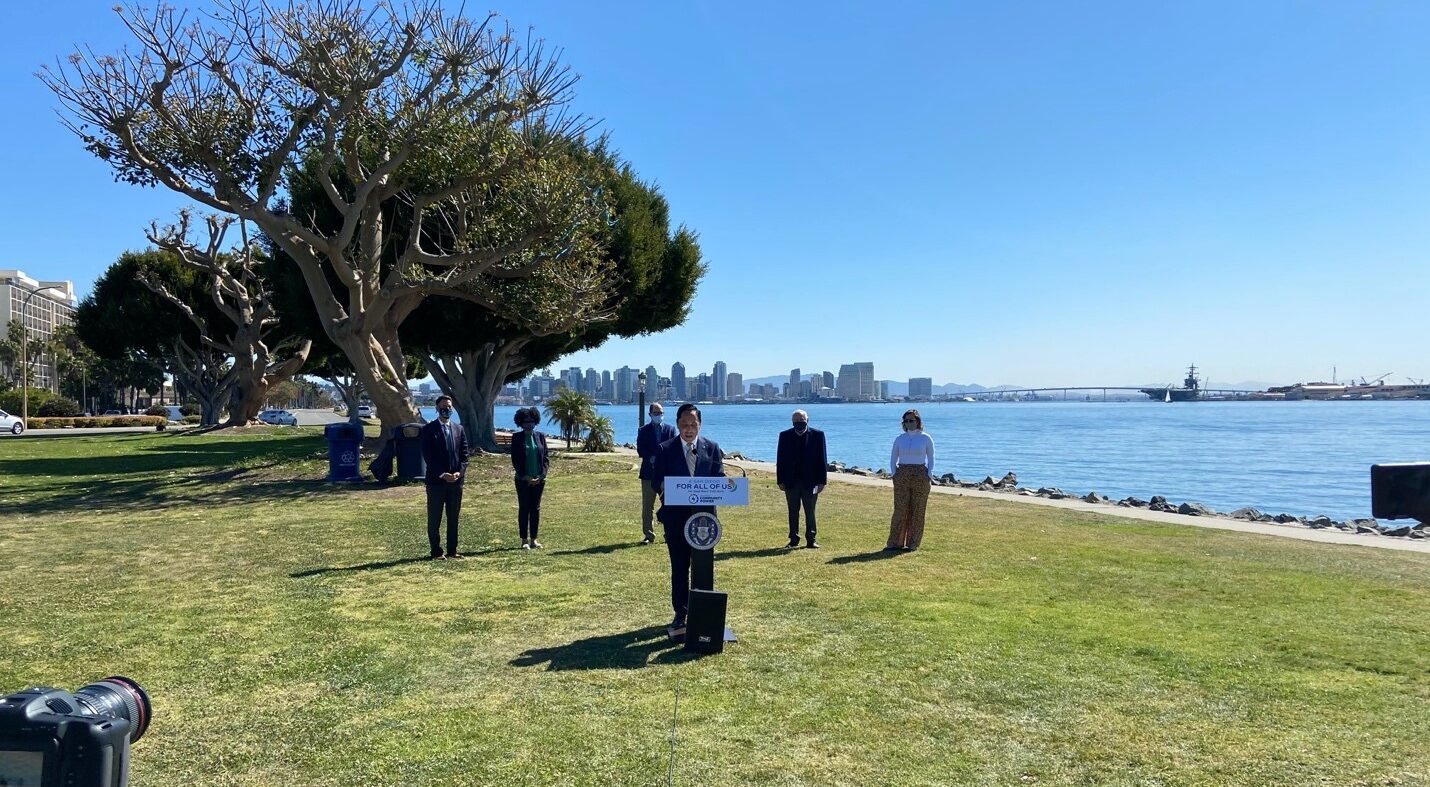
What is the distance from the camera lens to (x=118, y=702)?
244 centimetres

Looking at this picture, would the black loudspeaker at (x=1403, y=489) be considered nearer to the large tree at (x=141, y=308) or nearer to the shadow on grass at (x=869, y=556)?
the shadow on grass at (x=869, y=556)

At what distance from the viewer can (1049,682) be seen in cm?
562

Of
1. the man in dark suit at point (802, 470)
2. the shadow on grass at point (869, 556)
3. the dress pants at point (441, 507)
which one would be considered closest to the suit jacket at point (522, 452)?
the dress pants at point (441, 507)

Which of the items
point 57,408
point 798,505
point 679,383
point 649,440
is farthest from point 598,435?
point 679,383

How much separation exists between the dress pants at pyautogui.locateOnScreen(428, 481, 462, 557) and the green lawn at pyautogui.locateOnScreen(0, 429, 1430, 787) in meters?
0.33

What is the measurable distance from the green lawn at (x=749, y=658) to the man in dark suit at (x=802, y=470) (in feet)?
1.39

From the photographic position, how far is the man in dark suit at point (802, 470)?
11.1 m

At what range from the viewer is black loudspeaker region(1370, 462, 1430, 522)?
232cm

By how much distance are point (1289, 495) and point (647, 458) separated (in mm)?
27764

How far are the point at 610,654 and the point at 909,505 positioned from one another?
18.5 feet

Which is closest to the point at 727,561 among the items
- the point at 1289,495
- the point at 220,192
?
the point at 220,192

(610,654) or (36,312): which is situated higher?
(36,312)

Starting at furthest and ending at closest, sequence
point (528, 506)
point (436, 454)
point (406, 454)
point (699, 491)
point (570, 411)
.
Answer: point (570, 411)
point (406, 454)
point (528, 506)
point (436, 454)
point (699, 491)

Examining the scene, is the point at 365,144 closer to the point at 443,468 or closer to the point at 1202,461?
the point at 443,468
